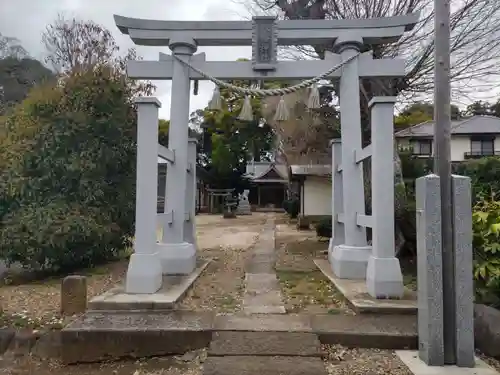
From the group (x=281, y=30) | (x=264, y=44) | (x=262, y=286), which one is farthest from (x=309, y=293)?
(x=281, y=30)

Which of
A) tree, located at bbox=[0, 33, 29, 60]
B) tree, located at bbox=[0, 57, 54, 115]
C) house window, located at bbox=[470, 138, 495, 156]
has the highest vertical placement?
tree, located at bbox=[0, 33, 29, 60]

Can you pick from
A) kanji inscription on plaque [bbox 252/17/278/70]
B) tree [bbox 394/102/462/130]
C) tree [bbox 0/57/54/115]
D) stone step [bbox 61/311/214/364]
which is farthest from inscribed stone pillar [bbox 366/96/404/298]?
tree [bbox 0/57/54/115]

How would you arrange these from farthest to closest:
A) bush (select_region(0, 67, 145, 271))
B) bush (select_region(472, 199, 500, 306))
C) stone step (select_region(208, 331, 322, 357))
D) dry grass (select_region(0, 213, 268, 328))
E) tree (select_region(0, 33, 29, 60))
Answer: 1. tree (select_region(0, 33, 29, 60))
2. bush (select_region(0, 67, 145, 271))
3. dry grass (select_region(0, 213, 268, 328))
4. bush (select_region(472, 199, 500, 306))
5. stone step (select_region(208, 331, 322, 357))

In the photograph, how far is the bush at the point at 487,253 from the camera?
147 inches

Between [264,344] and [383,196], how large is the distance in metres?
2.24

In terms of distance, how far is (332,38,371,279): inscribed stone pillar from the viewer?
5691 mm

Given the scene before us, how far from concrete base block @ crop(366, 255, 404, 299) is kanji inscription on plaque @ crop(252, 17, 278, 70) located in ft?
10.2

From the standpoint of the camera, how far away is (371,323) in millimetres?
3754

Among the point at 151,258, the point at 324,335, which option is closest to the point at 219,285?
the point at 151,258

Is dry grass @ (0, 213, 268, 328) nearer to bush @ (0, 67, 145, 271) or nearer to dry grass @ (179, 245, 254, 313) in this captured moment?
dry grass @ (179, 245, 254, 313)

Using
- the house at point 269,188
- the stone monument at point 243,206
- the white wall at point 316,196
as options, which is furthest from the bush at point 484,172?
the house at point 269,188

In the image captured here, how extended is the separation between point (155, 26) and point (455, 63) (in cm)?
560

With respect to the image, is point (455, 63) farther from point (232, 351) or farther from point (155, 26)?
point (232, 351)

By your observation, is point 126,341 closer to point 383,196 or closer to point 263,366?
point 263,366
